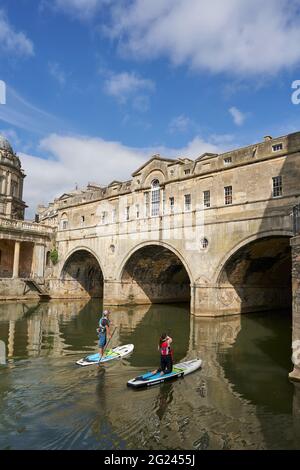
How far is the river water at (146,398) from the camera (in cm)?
627

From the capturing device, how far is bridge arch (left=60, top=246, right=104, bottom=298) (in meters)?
35.5

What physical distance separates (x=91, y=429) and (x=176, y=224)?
18895mm

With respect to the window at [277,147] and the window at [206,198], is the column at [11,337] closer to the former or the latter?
the window at [206,198]

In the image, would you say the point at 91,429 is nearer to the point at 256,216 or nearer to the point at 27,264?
the point at 256,216

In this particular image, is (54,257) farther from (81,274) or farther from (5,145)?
(5,145)

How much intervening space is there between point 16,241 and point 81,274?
731 centimetres

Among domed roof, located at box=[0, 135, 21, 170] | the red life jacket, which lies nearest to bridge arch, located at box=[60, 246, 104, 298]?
domed roof, located at box=[0, 135, 21, 170]

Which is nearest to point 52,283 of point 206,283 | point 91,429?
point 206,283

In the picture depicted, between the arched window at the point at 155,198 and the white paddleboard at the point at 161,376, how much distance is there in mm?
16926

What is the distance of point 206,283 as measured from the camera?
21.9 m

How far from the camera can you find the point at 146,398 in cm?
831

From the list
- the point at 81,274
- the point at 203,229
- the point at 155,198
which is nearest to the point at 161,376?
the point at 203,229

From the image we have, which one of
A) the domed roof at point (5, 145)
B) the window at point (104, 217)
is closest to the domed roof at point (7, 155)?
the domed roof at point (5, 145)

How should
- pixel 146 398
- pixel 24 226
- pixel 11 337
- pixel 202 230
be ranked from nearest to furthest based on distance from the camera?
pixel 146 398 → pixel 11 337 → pixel 202 230 → pixel 24 226
